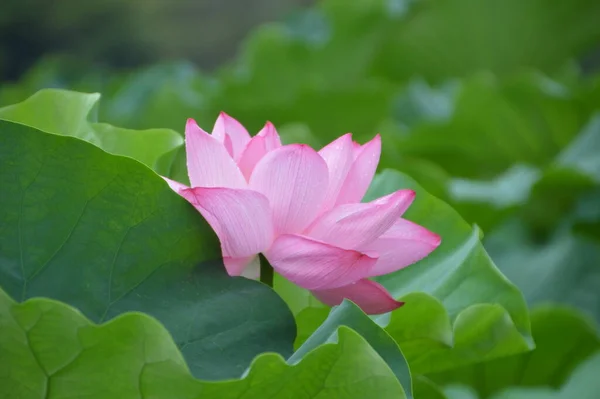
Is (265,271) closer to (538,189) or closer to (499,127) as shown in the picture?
(538,189)

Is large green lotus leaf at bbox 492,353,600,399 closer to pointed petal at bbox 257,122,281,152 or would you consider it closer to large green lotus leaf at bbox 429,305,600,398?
large green lotus leaf at bbox 429,305,600,398

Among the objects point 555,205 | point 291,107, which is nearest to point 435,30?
point 291,107

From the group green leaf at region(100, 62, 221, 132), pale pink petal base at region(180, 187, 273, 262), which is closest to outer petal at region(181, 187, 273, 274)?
pale pink petal base at region(180, 187, 273, 262)

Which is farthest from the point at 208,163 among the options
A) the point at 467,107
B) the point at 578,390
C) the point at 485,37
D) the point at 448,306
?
the point at 485,37

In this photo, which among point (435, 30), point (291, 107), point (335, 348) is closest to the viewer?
point (335, 348)

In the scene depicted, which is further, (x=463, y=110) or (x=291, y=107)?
(x=291, y=107)

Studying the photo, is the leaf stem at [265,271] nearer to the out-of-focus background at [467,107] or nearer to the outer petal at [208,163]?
the outer petal at [208,163]

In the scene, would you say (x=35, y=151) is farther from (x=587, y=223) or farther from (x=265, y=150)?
(x=587, y=223)
